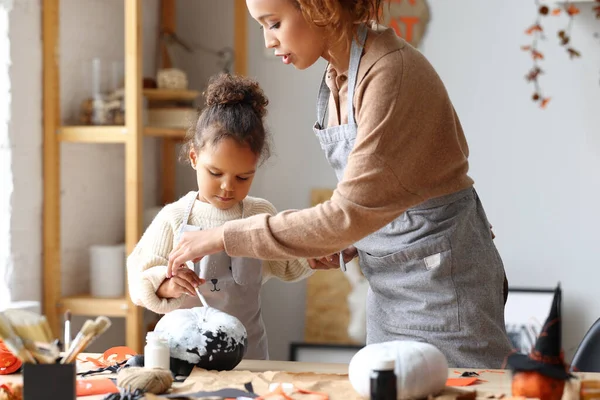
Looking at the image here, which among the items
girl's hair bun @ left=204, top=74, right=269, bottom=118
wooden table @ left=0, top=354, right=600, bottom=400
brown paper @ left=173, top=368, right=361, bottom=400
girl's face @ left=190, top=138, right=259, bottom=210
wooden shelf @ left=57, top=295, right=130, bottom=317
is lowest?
wooden shelf @ left=57, top=295, right=130, bottom=317

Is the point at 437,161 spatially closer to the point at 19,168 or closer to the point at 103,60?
the point at 19,168

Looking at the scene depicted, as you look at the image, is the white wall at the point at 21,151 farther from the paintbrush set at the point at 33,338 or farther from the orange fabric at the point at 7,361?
the paintbrush set at the point at 33,338

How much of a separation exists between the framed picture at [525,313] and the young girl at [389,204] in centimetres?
155

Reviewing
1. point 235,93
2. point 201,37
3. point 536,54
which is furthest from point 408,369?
point 201,37

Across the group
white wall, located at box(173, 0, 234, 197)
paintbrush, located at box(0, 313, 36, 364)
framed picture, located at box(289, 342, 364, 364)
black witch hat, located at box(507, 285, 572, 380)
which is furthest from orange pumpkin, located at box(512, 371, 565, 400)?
white wall, located at box(173, 0, 234, 197)

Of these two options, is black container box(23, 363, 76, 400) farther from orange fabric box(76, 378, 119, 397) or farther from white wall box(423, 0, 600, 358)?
white wall box(423, 0, 600, 358)

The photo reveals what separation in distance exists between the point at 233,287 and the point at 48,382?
0.69 meters

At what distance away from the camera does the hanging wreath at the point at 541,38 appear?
3.26 meters

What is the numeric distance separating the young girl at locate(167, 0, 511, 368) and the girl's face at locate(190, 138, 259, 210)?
0.63ft

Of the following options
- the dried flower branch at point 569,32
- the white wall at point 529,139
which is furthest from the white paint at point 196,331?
the dried flower branch at point 569,32

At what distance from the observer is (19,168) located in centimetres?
279

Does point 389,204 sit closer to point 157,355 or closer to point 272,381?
point 272,381

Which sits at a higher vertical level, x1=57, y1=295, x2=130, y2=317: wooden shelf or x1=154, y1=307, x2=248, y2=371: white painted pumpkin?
x1=154, y1=307, x2=248, y2=371: white painted pumpkin

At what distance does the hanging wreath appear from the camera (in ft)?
10.7
